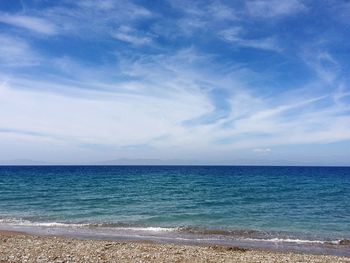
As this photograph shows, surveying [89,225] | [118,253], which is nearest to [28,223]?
[89,225]

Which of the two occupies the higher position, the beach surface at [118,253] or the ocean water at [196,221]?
the beach surface at [118,253]

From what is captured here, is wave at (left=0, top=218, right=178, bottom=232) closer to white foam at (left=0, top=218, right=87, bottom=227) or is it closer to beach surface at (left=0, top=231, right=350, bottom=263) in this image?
white foam at (left=0, top=218, right=87, bottom=227)

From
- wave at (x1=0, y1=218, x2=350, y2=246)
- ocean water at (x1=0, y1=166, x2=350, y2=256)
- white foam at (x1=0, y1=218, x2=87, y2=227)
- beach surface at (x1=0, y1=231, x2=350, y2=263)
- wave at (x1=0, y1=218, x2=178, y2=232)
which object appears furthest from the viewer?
white foam at (x1=0, y1=218, x2=87, y2=227)

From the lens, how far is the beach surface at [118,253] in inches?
612

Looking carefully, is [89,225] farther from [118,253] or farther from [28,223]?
[118,253]

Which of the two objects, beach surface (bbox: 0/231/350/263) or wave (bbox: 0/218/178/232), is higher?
beach surface (bbox: 0/231/350/263)

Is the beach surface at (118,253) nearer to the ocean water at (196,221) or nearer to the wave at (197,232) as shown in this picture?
the ocean water at (196,221)

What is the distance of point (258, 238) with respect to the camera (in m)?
23.3

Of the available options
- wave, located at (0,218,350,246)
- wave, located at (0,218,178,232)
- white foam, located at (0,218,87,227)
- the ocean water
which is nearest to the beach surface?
the ocean water

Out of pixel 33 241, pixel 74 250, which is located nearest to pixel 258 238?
pixel 74 250

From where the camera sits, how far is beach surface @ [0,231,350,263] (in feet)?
51.0

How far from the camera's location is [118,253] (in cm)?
1667

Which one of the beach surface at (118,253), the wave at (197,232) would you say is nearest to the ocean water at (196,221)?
the wave at (197,232)

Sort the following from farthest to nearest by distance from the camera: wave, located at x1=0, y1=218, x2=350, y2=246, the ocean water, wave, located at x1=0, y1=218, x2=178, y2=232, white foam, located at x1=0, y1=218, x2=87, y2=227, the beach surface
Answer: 1. white foam, located at x1=0, y1=218, x2=87, y2=227
2. wave, located at x1=0, y1=218, x2=178, y2=232
3. the ocean water
4. wave, located at x1=0, y1=218, x2=350, y2=246
5. the beach surface
